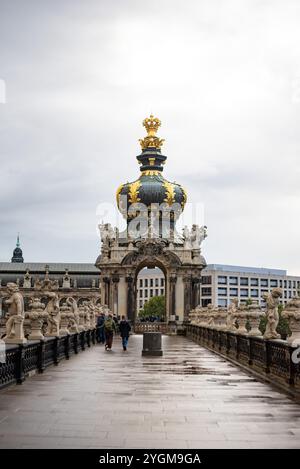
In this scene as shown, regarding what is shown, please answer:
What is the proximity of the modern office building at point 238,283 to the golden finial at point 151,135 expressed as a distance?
7994 cm

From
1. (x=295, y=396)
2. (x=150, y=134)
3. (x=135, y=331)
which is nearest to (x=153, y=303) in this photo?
(x=150, y=134)

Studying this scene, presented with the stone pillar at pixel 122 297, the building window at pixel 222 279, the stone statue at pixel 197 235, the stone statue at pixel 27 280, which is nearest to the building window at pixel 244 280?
the building window at pixel 222 279

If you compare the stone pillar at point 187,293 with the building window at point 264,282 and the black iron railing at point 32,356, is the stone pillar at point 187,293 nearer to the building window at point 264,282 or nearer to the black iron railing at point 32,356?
the black iron railing at point 32,356

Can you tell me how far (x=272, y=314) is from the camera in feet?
67.9

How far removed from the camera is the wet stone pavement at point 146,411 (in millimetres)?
10227

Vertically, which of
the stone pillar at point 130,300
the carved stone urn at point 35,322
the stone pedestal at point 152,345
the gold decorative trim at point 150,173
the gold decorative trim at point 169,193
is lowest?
the stone pedestal at point 152,345

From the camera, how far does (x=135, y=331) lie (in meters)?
59.2

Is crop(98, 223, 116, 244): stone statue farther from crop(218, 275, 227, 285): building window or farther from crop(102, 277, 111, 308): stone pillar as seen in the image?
crop(218, 275, 227, 285): building window

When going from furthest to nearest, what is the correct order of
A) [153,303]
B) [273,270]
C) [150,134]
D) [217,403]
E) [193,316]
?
1. [273,270]
2. [153,303]
3. [150,134]
4. [193,316]
5. [217,403]

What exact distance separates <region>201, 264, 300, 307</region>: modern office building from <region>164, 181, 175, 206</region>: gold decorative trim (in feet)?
266

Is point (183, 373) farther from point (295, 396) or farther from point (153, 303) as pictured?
point (153, 303)

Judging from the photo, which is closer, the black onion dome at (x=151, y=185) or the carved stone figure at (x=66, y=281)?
the black onion dome at (x=151, y=185)

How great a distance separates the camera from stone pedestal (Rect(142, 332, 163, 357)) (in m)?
28.2
